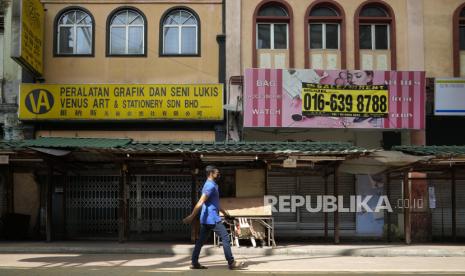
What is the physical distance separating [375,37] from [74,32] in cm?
991

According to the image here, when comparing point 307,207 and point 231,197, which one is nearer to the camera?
point 231,197

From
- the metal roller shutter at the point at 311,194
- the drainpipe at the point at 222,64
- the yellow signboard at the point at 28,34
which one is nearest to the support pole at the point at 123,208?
the drainpipe at the point at 222,64

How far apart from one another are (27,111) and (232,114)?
6.41 m

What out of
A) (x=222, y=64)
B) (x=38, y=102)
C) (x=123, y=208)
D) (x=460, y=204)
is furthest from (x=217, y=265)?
(x=460, y=204)

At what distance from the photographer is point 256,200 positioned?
51.5ft

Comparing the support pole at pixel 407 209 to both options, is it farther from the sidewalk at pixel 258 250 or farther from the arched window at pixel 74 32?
the arched window at pixel 74 32

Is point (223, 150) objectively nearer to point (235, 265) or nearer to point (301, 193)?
point (235, 265)

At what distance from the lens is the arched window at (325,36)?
19734 millimetres

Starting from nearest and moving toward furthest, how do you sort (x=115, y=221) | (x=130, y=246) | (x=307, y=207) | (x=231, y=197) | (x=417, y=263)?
1. (x=417, y=263)
2. (x=130, y=246)
3. (x=231, y=197)
4. (x=115, y=221)
5. (x=307, y=207)

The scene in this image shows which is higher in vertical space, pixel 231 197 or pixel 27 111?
pixel 27 111

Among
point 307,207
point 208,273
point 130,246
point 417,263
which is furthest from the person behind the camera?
point 307,207

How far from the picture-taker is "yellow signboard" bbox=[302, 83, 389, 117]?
18656 millimetres

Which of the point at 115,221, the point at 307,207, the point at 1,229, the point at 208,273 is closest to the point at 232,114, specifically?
the point at 307,207

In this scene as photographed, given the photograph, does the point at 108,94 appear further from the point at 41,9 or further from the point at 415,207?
the point at 415,207
